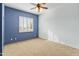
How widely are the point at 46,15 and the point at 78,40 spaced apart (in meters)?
2.18

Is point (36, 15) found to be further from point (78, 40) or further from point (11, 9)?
point (78, 40)

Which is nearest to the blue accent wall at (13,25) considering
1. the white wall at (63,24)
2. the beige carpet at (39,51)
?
the beige carpet at (39,51)

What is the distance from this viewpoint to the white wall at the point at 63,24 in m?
3.50

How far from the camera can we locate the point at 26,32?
5.14 m

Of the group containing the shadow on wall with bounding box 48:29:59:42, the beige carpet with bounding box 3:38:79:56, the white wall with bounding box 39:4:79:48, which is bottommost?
the beige carpet with bounding box 3:38:79:56

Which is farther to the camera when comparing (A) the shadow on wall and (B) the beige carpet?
(A) the shadow on wall

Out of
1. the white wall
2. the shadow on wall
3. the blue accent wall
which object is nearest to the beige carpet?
the white wall

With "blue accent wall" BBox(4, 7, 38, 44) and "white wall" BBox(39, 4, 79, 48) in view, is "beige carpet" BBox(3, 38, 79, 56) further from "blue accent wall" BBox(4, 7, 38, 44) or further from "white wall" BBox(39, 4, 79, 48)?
"blue accent wall" BBox(4, 7, 38, 44)

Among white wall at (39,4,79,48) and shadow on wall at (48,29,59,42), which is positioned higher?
white wall at (39,4,79,48)

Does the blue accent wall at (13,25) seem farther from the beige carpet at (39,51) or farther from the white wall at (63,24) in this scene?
the white wall at (63,24)

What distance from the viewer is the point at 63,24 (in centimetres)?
405

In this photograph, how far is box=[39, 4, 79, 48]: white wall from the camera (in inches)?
138

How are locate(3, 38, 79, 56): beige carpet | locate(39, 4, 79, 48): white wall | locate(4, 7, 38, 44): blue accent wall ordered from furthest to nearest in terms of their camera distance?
locate(4, 7, 38, 44): blue accent wall
locate(39, 4, 79, 48): white wall
locate(3, 38, 79, 56): beige carpet

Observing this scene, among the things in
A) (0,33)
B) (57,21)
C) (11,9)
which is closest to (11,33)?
(11,9)
